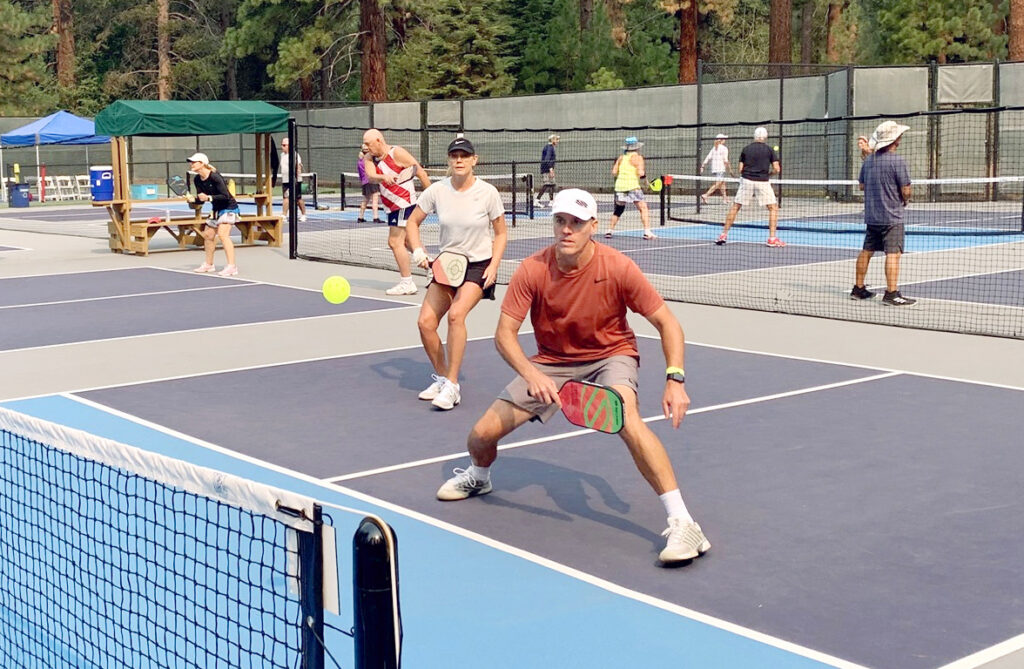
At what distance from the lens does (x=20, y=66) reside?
58.0 m

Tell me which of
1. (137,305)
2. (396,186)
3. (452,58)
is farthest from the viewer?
(452,58)

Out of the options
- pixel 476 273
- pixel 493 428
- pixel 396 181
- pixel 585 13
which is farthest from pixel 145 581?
pixel 585 13

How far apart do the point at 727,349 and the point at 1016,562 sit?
19.0 feet

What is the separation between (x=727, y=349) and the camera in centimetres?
1166

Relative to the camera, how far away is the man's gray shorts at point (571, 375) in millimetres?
6375

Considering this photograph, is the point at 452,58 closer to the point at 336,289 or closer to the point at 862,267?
the point at 862,267

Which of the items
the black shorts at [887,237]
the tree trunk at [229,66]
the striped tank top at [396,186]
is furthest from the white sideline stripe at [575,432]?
the tree trunk at [229,66]

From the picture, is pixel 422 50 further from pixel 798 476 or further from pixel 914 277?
pixel 798 476

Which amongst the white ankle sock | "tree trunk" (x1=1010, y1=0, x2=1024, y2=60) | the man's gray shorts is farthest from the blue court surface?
"tree trunk" (x1=1010, y1=0, x2=1024, y2=60)

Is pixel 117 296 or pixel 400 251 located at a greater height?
pixel 400 251

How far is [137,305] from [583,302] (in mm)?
10075

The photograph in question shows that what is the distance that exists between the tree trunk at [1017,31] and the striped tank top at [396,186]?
25744 mm

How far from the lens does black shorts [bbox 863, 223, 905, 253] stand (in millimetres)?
13445

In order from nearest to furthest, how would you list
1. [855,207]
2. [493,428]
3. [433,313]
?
[493,428], [433,313], [855,207]
